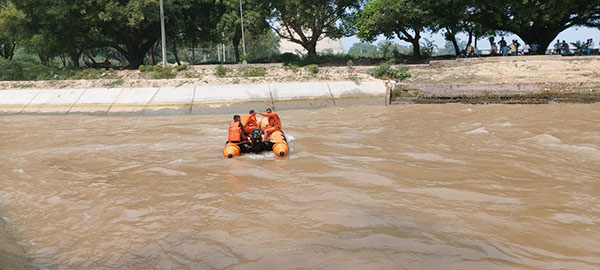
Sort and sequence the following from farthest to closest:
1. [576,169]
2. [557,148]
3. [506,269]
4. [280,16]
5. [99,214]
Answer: [280,16] < [557,148] < [576,169] < [99,214] < [506,269]

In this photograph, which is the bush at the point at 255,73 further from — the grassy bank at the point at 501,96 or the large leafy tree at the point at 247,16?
the large leafy tree at the point at 247,16

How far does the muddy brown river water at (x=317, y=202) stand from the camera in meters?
4.45

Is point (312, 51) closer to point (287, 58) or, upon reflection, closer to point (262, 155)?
point (287, 58)

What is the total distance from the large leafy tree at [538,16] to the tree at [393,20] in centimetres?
368

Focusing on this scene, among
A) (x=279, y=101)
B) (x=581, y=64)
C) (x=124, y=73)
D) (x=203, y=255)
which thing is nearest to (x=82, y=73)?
(x=124, y=73)

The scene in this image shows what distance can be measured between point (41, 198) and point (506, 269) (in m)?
6.63

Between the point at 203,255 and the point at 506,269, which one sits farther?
the point at 203,255

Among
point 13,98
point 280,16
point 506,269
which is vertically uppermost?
point 280,16

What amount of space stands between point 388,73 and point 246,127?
14531 mm

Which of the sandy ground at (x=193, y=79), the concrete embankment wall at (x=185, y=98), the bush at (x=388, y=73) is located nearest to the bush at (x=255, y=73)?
the sandy ground at (x=193, y=79)

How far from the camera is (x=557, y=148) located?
9086mm

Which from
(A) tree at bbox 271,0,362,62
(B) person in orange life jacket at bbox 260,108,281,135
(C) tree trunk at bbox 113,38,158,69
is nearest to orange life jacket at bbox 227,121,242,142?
(B) person in orange life jacket at bbox 260,108,281,135

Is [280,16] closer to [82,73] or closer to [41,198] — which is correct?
[82,73]

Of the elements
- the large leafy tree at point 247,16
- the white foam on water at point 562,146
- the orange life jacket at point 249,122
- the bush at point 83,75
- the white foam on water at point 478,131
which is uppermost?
the large leafy tree at point 247,16
